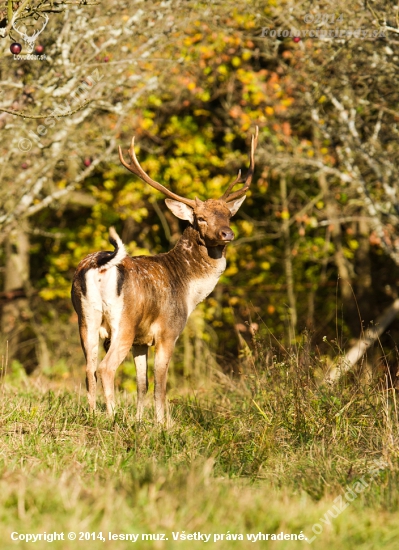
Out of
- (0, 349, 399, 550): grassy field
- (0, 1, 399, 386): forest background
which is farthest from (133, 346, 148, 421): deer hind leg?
(0, 1, 399, 386): forest background

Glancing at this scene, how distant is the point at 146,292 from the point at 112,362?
0.62 m

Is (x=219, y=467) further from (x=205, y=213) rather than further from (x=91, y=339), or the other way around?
(x=205, y=213)

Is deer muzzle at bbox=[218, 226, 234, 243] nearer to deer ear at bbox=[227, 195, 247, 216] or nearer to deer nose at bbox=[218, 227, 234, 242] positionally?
deer nose at bbox=[218, 227, 234, 242]

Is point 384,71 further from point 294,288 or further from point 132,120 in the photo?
point 294,288

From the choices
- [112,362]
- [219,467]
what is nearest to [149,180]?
[112,362]

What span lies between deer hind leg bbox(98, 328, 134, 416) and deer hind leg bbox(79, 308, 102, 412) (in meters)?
0.07

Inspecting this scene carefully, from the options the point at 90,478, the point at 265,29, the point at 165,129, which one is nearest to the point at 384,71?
the point at 265,29

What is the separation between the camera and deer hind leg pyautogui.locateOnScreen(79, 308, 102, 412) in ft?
19.1

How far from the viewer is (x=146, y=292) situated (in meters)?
6.16

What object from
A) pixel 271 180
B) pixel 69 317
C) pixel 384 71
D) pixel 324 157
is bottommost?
pixel 69 317

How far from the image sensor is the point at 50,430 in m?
5.22

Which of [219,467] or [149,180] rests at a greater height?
[149,180]

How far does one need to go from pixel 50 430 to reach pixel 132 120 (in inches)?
297

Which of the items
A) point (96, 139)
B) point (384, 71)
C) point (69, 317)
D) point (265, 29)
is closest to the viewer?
point (384, 71)
